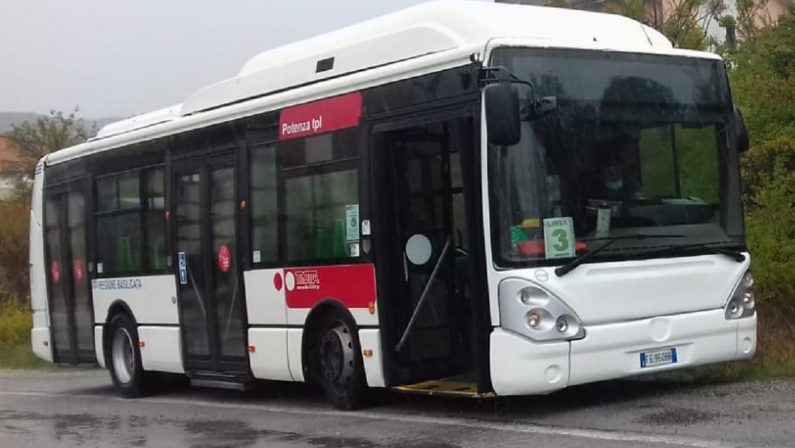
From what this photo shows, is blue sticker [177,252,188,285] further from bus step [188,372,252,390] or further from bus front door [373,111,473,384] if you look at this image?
bus front door [373,111,473,384]

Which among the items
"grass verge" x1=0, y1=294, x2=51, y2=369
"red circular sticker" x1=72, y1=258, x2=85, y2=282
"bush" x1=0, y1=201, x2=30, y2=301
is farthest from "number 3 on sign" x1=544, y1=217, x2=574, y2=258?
"bush" x1=0, y1=201, x2=30, y2=301

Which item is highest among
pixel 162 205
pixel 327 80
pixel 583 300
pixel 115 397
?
pixel 327 80

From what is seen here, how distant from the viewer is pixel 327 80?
466 inches

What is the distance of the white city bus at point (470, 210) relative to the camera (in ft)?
30.8

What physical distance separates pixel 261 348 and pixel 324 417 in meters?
1.40

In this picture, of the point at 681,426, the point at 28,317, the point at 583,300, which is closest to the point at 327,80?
the point at 583,300

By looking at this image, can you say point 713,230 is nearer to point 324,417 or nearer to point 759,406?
point 759,406

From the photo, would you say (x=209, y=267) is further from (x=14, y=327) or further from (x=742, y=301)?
(x=14, y=327)

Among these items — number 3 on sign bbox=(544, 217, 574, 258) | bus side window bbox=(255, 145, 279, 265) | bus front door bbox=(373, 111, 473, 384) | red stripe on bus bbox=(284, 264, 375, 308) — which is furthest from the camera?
bus side window bbox=(255, 145, 279, 265)

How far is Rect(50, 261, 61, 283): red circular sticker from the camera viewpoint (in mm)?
16572

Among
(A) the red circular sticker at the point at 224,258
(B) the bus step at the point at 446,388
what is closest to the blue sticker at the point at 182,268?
(A) the red circular sticker at the point at 224,258

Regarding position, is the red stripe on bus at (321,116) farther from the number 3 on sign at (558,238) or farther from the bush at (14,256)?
the bush at (14,256)

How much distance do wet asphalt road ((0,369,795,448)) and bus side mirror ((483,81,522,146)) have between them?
2.25 m

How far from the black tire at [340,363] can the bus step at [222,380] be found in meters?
1.38
